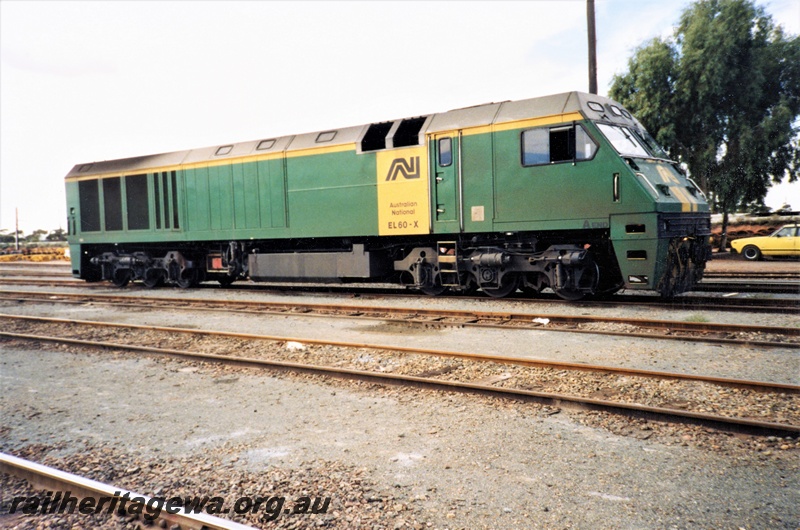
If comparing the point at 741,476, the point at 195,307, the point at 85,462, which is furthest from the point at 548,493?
the point at 195,307

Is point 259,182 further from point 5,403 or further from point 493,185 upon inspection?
point 5,403

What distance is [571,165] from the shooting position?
9930mm

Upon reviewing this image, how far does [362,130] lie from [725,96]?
1697 centimetres

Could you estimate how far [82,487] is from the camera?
3.59 meters

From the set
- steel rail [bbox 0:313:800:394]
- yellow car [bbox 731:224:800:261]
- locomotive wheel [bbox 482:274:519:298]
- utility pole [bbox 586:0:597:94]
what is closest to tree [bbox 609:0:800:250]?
yellow car [bbox 731:224:800:261]

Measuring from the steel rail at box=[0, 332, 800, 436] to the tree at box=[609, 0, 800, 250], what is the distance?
20511 mm

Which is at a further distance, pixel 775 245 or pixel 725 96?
pixel 725 96

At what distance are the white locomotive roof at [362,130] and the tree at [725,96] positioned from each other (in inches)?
541

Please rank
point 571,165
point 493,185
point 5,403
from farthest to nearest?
point 493,185 < point 571,165 < point 5,403

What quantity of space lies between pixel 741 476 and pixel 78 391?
616cm

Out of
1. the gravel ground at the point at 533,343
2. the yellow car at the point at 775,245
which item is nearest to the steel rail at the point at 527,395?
the gravel ground at the point at 533,343

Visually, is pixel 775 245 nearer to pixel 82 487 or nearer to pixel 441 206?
pixel 441 206

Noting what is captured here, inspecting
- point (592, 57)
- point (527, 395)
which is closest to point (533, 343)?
point (527, 395)

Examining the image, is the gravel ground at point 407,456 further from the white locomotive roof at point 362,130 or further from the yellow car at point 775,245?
the yellow car at point 775,245
